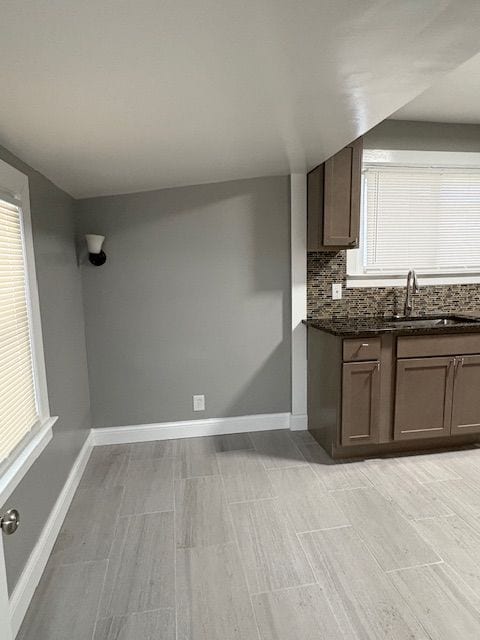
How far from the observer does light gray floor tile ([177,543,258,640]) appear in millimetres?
1430

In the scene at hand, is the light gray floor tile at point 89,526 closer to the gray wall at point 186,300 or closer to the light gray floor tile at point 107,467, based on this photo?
the light gray floor tile at point 107,467

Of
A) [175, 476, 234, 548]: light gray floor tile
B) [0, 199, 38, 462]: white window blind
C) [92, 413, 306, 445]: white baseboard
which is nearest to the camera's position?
[0, 199, 38, 462]: white window blind

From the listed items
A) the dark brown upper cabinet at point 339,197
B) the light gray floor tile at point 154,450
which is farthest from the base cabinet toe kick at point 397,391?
the light gray floor tile at point 154,450

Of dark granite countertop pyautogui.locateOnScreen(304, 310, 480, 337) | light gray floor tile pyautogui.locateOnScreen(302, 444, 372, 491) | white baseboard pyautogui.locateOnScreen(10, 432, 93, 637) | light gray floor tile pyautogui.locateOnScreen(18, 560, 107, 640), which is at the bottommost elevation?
light gray floor tile pyautogui.locateOnScreen(18, 560, 107, 640)

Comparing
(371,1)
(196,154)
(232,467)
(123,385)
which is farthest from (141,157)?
(232,467)

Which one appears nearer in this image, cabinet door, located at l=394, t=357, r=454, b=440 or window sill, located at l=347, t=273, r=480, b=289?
cabinet door, located at l=394, t=357, r=454, b=440

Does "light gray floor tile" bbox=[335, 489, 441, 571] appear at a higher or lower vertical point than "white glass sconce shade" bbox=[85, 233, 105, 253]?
lower

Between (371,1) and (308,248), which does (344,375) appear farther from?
(371,1)

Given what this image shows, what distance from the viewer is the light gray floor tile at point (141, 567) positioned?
1.56m

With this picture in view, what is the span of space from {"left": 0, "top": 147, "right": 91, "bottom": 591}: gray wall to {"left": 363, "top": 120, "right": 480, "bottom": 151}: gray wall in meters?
2.39

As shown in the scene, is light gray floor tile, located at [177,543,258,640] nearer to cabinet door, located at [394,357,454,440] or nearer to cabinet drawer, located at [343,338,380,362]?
cabinet drawer, located at [343,338,380,362]

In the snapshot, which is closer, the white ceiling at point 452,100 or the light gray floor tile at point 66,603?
the light gray floor tile at point 66,603

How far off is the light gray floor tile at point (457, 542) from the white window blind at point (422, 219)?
73.8 inches

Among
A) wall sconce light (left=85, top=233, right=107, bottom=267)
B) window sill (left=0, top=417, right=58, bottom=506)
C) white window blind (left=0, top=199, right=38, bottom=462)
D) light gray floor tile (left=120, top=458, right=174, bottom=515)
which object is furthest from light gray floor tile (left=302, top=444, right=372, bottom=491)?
wall sconce light (left=85, top=233, right=107, bottom=267)
